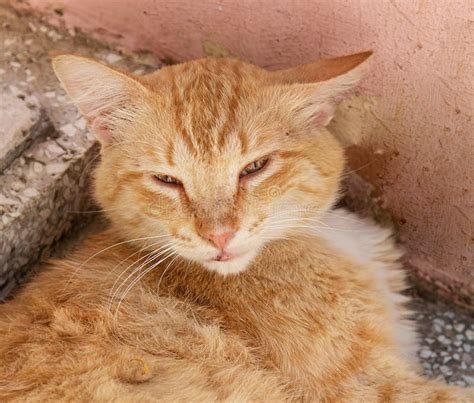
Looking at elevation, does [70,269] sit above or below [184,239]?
below

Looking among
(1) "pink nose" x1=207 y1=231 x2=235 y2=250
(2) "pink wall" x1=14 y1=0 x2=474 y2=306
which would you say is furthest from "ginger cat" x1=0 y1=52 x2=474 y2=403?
(2) "pink wall" x1=14 y1=0 x2=474 y2=306

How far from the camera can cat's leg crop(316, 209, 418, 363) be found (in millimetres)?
2561

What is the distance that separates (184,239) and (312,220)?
1.48 ft

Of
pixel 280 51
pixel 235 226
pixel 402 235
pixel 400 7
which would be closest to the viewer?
pixel 235 226

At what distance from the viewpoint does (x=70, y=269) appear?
8.07 feet

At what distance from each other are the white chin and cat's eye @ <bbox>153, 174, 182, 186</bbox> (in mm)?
261

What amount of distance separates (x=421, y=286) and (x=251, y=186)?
1.14m

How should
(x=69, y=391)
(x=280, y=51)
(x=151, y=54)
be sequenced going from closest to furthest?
(x=69, y=391)
(x=280, y=51)
(x=151, y=54)

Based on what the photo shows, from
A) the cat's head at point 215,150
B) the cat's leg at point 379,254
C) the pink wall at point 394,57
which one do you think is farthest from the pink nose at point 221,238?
the pink wall at point 394,57

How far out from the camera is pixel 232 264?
89.4 inches

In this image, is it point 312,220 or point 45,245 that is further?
point 45,245

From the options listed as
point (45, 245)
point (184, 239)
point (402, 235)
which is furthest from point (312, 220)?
point (45, 245)

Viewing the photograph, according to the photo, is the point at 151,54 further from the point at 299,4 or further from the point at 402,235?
the point at 402,235

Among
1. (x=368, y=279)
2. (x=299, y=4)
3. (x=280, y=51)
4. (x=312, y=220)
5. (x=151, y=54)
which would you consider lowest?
(x=368, y=279)
